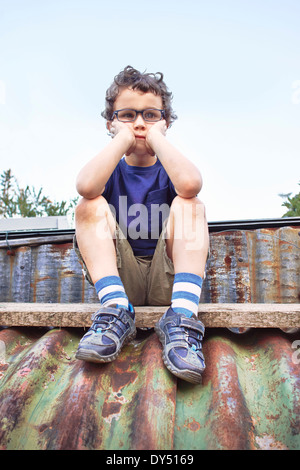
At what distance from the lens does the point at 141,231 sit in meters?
1.93

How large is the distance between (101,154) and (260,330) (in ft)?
3.57

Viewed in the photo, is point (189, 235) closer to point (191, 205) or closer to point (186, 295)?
point (191, 205)

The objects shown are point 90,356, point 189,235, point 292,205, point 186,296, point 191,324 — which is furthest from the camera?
point 292,205

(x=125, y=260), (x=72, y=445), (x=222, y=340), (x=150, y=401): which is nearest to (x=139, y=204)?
(x=125, y=260)

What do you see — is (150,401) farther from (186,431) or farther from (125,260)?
(125,260)

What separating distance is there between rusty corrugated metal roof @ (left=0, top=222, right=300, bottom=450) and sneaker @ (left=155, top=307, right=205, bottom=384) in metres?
0.06

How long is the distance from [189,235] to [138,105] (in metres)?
0.90

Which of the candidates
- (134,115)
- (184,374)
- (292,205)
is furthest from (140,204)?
(292,205)

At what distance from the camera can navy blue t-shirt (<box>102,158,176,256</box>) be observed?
1.93 meters

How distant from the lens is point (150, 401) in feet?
3.52

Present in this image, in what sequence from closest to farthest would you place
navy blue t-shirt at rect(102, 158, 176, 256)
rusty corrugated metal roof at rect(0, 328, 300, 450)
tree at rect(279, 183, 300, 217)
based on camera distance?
1. rusty corrugated metal roof at rect(0, 328, 300, 450)
2. navy blue t-shirt at rect(102, 158, 176, 256)
3. tree at rect(279, 183, 300, 217)

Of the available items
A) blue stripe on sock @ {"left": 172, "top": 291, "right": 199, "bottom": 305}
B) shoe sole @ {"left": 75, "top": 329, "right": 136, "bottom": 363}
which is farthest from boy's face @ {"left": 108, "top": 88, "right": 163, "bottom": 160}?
shoe sole @ {"left": 75, "top": 329, "right": 136, "bottom": 363}

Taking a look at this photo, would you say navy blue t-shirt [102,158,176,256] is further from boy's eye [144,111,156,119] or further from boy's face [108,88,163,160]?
boy's eye [144,111,156,119]

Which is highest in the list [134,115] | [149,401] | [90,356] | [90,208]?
[134,115]
